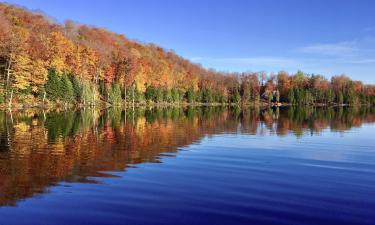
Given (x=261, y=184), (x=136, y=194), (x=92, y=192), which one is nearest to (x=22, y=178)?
(x=92, y=192)

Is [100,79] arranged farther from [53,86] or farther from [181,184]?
[181,184]

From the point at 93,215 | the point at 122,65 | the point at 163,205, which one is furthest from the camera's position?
the point at 122,65

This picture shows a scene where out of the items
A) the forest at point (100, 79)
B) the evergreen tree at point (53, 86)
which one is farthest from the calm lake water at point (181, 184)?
the evergreen tree at point (53, 86)

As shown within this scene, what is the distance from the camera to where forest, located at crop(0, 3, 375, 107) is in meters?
69.0

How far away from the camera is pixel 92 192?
37.9ft

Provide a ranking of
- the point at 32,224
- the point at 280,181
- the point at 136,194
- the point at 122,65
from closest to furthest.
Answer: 1. the point at 32,224
2. the point at 136,194
3. the point at 280,181
4. the point at 122,65

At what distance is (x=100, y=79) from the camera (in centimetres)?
10256

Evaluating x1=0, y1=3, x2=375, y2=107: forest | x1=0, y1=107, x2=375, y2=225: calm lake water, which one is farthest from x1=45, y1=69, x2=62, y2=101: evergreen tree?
x1=0, y1=107, x2=375, y2=225: calm lake water

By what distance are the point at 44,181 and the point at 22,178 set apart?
0.87 metres

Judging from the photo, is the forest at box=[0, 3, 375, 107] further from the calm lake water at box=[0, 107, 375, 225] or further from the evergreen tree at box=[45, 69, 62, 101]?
the calm lake water at box=[0, 107, 375, 225]

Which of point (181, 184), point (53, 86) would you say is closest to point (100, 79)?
point (53, 86)

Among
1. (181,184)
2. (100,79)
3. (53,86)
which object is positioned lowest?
(181,184)

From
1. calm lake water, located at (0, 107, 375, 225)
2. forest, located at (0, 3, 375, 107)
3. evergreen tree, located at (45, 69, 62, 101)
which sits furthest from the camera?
evergreen tree, located at (45, 69, 62, 101)

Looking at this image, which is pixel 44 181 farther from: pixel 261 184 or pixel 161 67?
pixel 161 67
